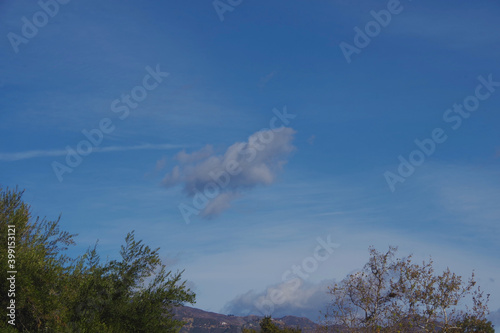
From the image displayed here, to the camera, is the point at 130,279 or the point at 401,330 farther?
the point at 401,330

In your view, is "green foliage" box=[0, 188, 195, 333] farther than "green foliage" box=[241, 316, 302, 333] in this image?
No

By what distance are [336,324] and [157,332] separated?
14439 mm

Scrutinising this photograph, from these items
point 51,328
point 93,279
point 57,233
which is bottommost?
point 51,328

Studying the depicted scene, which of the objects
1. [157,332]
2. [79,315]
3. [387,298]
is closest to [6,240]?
[79,315]

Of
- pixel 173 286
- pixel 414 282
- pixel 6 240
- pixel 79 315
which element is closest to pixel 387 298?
pixel 414 282

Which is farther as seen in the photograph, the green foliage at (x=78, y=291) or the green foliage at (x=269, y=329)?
the green foliage at (x=269, y=329)

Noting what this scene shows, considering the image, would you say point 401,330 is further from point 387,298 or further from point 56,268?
point 56,268

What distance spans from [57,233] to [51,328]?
7.42 meters

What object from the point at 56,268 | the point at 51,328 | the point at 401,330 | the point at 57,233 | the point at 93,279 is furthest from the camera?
Result: the point at 401,330

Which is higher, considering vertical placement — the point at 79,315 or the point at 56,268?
the point at 56,268

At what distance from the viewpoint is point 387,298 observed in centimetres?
3462

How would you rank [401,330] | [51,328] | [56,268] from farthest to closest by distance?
[401,330]
[56,268]
[51,328]

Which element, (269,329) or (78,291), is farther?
(269,329)

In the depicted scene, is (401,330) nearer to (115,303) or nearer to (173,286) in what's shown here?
(173,286)
